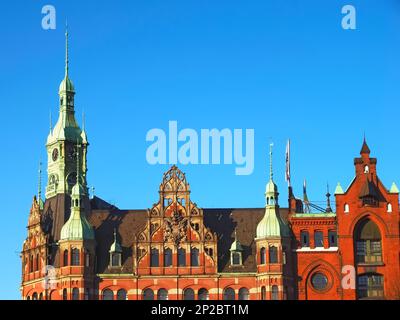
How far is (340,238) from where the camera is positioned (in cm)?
11894

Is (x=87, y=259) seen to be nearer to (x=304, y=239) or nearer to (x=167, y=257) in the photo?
(x=167, y=257)

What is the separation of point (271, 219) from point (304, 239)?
4063mm

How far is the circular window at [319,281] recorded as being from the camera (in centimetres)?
11888

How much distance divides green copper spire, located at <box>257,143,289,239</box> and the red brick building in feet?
0.34

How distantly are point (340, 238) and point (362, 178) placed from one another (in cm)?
676

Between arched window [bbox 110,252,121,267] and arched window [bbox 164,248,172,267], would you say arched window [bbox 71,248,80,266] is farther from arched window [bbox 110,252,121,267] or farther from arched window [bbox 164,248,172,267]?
arched window [bbox 164,248,172,267]

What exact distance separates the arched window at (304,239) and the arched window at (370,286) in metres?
6.45

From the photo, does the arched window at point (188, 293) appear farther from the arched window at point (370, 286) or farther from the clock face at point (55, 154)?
the clock face at point (55, 154)

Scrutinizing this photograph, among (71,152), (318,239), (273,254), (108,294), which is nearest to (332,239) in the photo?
(318,239)

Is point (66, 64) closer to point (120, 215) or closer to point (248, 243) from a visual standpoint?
point (120, 215)

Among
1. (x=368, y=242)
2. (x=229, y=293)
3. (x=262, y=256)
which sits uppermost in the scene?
(x=368, y=242)

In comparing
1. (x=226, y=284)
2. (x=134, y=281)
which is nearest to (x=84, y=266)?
(x=134, y=281)

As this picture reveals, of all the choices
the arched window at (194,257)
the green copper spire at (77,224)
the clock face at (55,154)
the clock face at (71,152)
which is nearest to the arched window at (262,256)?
the arched window at (194,257)

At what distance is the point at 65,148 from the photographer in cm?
13150
